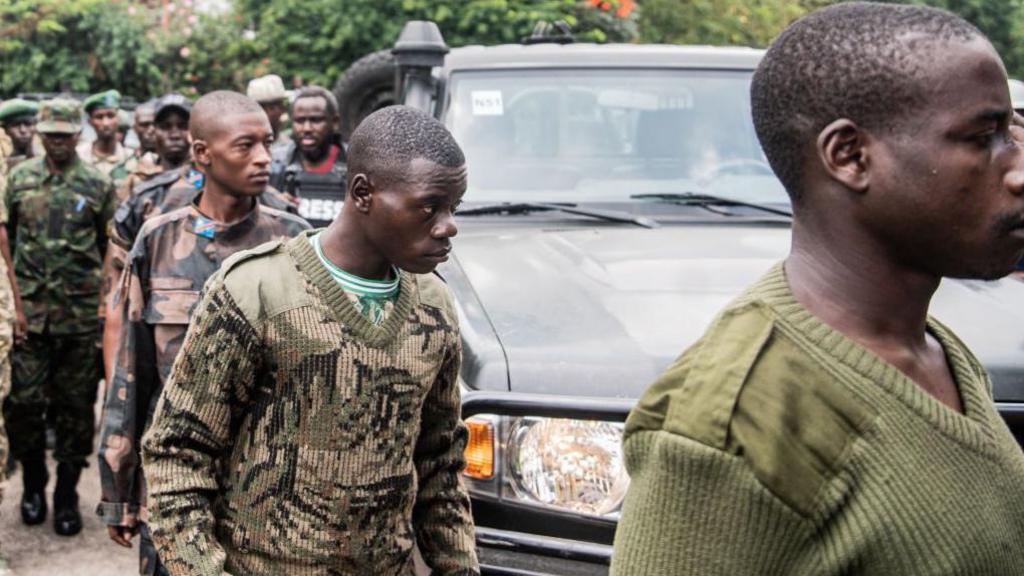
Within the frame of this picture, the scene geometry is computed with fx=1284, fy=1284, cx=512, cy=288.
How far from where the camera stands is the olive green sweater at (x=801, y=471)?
131 cm

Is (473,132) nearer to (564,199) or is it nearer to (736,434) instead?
(564,199)

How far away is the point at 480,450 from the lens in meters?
2.99

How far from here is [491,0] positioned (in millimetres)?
12547

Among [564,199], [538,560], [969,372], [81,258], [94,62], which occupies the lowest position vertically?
[94,62]

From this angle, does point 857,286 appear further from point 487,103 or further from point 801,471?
point 487,103

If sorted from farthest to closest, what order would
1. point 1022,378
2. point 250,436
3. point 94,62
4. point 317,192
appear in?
point 94,62, point 317,192, point 1022,378, point 250,436

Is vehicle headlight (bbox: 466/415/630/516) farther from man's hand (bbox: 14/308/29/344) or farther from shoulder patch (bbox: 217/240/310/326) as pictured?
man's hand (bbox: 14/308/29/344)

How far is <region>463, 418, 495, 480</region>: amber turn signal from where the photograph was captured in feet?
9.71

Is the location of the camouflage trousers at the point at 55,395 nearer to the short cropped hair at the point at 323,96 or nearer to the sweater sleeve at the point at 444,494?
the short cropped hair at the point at 323,96

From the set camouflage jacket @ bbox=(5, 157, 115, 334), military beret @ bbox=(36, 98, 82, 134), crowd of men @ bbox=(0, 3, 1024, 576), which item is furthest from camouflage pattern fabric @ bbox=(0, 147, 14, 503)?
military beret @ bbox=(36, 98, 82, 134)

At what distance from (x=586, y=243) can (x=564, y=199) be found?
52 centimetres

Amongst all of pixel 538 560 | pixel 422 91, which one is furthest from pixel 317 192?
pixel 538 560

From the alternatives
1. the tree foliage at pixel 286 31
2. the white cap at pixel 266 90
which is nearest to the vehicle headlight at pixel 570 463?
the white cap at pixel 266 90

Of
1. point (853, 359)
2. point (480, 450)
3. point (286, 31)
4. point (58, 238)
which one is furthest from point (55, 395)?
point (286, 31)
